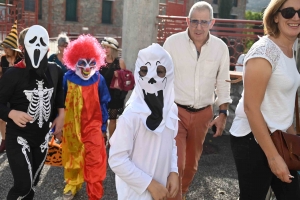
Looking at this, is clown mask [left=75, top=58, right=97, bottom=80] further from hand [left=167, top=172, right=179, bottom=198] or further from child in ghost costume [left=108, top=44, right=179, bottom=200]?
hand [left=167, top=172, right=179, bottom=198]

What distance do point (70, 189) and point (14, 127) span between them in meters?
1.27

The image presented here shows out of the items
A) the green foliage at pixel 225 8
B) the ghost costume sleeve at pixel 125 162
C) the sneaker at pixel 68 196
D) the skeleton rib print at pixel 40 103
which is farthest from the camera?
the green foliage at pixel 225 8

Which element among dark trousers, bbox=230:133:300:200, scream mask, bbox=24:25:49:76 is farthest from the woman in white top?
scream mask, bbox=24:25:49:76

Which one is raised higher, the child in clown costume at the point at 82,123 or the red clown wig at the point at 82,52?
the red clown wig at the point at 82,52

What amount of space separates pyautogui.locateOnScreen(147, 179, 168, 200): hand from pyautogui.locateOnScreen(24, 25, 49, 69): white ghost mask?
1643 mm

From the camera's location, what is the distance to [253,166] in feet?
8.82

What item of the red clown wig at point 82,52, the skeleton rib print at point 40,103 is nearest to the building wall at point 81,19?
the red clown wig at point 82,52

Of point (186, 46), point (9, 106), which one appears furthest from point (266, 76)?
point (9, 106)

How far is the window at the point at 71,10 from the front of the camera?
94.5 feet

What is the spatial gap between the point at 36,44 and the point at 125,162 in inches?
66.0

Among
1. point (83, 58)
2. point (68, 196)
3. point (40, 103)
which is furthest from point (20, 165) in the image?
point (83, 58)

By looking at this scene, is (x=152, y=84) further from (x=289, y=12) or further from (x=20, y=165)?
(x=20, y=165)

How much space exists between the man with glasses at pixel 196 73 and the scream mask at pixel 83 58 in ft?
3.35

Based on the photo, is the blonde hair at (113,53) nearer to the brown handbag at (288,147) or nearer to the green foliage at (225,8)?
the brown handbag at (288,147)
